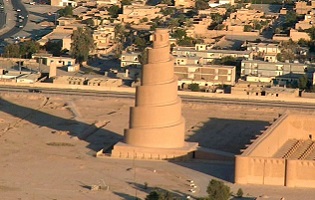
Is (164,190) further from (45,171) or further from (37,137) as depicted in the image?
(37,137)

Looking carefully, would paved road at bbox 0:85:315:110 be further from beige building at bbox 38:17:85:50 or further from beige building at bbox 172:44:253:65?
beige building at bbox 38:17:85:50

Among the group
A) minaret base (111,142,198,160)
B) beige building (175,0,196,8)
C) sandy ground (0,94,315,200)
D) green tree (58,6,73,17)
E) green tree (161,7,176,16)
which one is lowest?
sandy ground (0,94,315,200)

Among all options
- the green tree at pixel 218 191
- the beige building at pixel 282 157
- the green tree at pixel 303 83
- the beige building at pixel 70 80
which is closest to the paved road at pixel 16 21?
the beige building at pixel 70 80

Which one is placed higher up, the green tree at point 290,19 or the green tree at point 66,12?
the green tree at point 290,19

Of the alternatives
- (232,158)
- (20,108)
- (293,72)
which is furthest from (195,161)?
(293,72)

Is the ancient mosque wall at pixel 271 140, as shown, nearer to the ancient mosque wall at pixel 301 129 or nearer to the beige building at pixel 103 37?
the ancient mosque wall at pixel 301 129

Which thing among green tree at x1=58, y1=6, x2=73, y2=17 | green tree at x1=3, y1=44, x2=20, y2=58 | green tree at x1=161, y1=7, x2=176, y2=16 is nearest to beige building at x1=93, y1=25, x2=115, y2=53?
green tree at x1=3, y1=44, x2=20, y2=58
